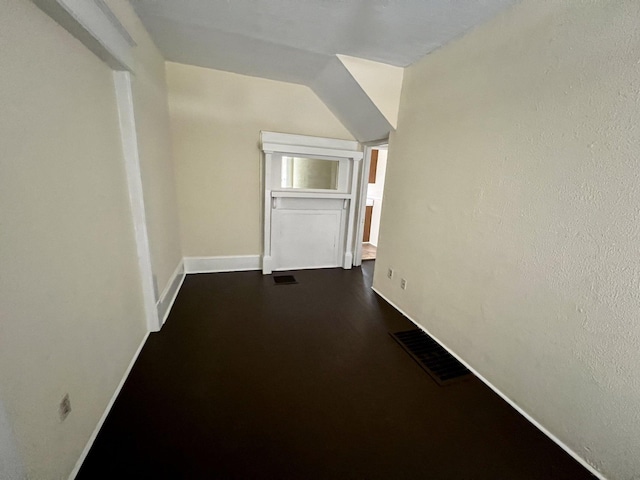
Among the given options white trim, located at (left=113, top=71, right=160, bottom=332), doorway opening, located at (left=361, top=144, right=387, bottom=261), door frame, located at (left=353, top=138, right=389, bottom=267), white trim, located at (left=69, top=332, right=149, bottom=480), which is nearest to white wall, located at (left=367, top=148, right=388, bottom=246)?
doorway opening, located at (left=361, top=144, right=387, bottom=261)

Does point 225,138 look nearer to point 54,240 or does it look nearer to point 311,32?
point 311,32

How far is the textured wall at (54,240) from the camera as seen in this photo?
0.84m

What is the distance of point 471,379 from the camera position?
178 cm

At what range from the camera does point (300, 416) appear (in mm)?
1445

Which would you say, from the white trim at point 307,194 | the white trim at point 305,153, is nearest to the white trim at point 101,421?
the white trim at point 305,153

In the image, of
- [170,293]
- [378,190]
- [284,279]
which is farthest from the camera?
[378,190]

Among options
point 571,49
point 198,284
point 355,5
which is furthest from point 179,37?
point 571,49

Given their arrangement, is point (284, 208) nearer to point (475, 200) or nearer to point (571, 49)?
point (475, 200)

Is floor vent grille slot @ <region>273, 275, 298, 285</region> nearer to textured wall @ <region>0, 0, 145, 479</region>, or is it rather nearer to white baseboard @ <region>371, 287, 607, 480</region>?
white baseboard @ <region>371, 287, 607, 480</region>

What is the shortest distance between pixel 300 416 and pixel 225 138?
2.93 meters

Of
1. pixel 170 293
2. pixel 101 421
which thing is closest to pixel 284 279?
pixel 170 293

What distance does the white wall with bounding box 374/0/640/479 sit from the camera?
1.11 meters

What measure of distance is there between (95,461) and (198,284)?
2005mm

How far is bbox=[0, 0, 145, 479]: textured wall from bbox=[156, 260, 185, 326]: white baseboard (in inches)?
25.9
